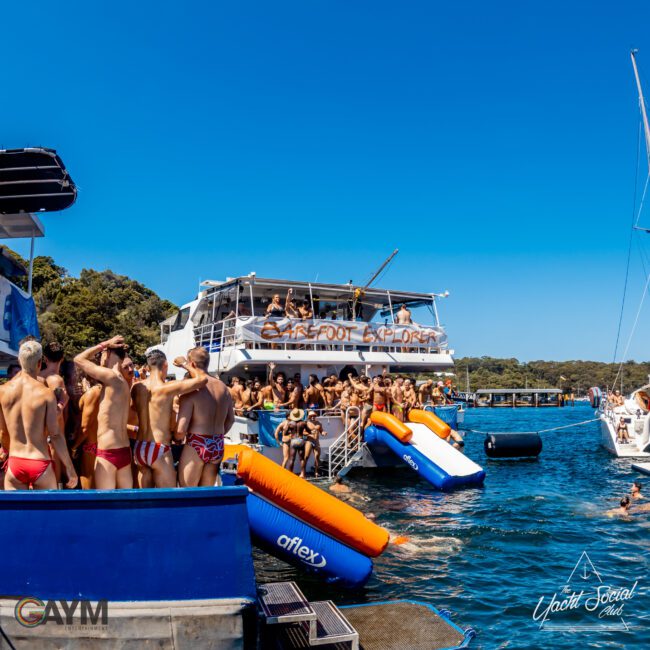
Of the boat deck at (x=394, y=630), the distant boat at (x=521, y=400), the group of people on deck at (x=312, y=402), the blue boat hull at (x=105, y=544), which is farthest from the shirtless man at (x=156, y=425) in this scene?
the distant boat at (x=521, y=400)

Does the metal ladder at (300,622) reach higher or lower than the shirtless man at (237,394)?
lower

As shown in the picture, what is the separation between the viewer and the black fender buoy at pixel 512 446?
23188 mm

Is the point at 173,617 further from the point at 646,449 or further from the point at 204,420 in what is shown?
the point at 646,449

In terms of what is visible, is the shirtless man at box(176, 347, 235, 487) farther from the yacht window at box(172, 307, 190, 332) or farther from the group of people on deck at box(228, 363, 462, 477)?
the yacht window at box(172, 307, 190, 332)

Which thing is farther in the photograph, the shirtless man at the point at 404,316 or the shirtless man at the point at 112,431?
the shirtless man at the point at 404,316

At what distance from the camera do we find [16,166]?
11.3 metres

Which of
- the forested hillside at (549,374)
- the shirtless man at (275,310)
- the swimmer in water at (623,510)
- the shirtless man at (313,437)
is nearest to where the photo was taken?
the swimmer in water at (623,510)

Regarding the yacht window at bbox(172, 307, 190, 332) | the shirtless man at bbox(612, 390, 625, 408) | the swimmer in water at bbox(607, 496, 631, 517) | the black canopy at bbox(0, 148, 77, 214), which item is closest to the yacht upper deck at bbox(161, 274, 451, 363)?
the yacht window at bbox(172, 307, 190, 332)

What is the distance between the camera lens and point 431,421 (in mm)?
17094

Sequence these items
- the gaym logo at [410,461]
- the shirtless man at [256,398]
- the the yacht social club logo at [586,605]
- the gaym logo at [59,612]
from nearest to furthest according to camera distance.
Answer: the gaym logo at [59,612] → the the yacht social club logo at [586,605] → the gaym logo at [410,461] → the shirtless man at [256,398]

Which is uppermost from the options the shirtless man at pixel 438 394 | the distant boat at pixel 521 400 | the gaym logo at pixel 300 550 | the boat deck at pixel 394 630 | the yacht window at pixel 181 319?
the yacht window at pixel 181 319

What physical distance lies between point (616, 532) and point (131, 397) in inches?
395

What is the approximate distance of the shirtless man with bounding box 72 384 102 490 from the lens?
5.91 metres

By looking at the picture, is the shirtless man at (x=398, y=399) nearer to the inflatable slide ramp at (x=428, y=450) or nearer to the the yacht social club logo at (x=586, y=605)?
the inflatable slide ramp at (x=428, y=450)
